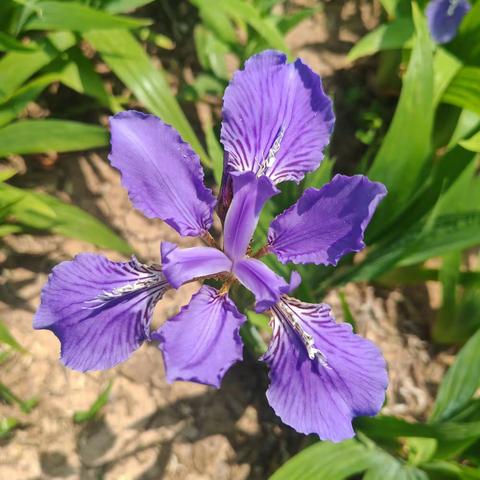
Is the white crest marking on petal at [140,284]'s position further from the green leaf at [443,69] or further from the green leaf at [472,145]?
the green leaf at [443,69]

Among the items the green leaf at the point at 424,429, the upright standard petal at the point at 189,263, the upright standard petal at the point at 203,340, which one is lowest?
the green leaf at the point at 424,429

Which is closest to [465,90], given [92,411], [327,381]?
[327,381]

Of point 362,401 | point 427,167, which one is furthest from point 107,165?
point 362,401

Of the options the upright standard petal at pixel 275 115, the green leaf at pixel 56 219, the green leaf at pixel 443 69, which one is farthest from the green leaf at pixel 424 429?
the green leaf at pixel 443 69

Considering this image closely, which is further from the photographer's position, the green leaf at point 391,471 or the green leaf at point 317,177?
the green leaf at point 317,177

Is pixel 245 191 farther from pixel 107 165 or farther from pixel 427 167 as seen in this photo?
pixel 107 165

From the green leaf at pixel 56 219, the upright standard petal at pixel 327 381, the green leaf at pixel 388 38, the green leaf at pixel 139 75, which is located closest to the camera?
the upright standard petal at pixel 327 381

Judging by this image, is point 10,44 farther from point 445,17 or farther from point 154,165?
point 445,17

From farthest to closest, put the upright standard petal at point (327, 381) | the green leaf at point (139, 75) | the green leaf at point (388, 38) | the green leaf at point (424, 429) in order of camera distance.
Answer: the green leaf at point (388, 38)
the green leaf at point (139, 75)
the green leaf at point (424, 429)
the upright standard petal at point (327, 381)

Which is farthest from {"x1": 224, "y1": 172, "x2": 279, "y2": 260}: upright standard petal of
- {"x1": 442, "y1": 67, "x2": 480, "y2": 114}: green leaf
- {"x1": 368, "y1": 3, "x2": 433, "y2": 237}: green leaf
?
{"x1": 442, "y1": 67, "x2": 480, "y2": 114}: green leaf
